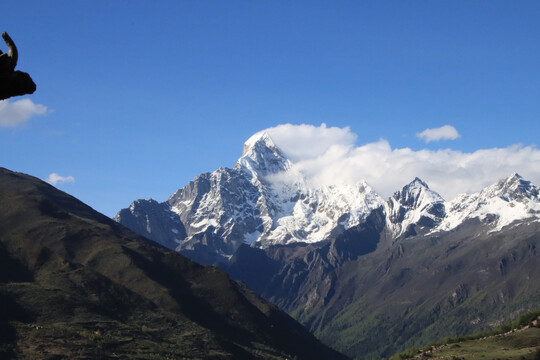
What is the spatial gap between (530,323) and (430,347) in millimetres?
22135

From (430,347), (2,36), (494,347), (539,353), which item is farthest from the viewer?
(430,347)

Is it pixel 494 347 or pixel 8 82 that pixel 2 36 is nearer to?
pixel 8 82

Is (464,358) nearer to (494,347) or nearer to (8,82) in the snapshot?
(494,347)

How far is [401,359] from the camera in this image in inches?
4934

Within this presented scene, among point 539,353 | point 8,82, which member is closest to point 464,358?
point 539,353

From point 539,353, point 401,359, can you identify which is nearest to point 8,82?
point 539,353

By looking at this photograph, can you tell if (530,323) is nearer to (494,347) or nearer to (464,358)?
(494,347)

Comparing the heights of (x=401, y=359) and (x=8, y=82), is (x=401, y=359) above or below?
below

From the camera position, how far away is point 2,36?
2048 centimetres

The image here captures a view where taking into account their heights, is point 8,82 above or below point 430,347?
above

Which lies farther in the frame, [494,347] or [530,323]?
[530,323]

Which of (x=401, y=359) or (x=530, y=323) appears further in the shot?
(x=530, y=323)

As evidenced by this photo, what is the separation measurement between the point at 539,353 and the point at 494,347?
1796 cm

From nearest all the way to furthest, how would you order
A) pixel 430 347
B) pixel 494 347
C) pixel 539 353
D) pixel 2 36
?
pixel 2 36 < pixel 539 353 < pixel 494 347 < pixel 430 347
